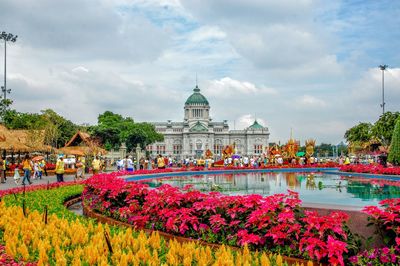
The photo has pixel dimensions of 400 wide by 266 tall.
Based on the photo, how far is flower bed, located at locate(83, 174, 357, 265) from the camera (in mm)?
5305

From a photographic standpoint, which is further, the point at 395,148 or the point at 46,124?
the point at 46,124

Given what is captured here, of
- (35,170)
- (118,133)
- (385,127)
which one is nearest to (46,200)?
(35,170)

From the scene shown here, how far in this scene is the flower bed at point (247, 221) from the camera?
209 inches

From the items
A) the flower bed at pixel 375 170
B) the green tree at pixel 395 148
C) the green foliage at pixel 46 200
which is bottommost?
the green foliage at pixel 46 200

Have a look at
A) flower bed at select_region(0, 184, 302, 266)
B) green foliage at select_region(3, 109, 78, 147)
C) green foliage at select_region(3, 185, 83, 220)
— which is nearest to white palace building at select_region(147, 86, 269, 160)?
green foliage at select_region(3, 109, 78, 147)

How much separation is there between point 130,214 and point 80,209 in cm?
442

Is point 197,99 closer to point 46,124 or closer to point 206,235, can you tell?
point 46,124

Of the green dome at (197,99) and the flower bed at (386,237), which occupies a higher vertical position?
the green dome at (197,99)

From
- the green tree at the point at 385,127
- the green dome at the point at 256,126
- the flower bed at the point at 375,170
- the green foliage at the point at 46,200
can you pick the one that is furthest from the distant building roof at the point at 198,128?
the green foliage at the point at 46,200

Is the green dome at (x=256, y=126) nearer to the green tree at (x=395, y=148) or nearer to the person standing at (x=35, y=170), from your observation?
the green tree at (x=395, y=148)

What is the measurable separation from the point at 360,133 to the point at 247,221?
51.8 meters

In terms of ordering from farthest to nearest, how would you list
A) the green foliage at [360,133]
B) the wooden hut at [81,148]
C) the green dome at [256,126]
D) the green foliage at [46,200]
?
the green dome at [256,126], the green foliage at [360,133], the wooden hut at [81,148], the green foliage at [46,200]

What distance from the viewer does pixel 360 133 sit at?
178ft

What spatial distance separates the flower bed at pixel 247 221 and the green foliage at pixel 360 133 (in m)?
49.3
